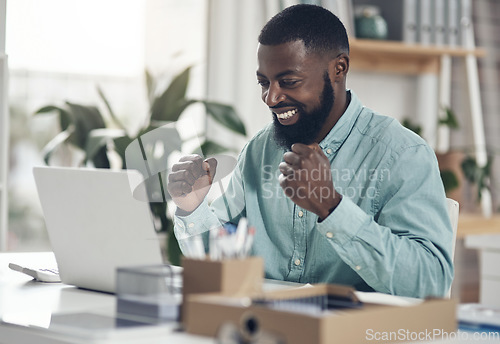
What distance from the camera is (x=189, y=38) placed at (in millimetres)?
3939

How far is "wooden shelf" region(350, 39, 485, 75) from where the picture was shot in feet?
10.7

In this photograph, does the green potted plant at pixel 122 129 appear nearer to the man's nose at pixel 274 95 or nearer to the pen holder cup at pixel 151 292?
the man's nose at pixel 274 95

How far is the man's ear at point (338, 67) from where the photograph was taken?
169 centimetres

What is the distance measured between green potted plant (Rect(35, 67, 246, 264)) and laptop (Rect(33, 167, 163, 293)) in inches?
54.0

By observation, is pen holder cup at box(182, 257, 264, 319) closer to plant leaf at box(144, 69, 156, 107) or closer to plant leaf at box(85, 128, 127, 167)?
plant leaf at box(85, 128, 127, 167)

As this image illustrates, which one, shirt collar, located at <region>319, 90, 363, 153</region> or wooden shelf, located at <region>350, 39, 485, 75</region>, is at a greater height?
wooden shelf, located at <region>350, 39, 485, 75</region>

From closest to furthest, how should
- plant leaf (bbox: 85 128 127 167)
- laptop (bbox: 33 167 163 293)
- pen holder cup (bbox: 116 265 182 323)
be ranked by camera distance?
pen holder cup (bbox: 116 265 182 323), laptop (bbox: 33 167 163 293), plant leaf (bbox: 85 128 127 167)

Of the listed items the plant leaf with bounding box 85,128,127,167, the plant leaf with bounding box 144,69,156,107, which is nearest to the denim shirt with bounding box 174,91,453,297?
the plant leaf with bounding box 85,128,127,167

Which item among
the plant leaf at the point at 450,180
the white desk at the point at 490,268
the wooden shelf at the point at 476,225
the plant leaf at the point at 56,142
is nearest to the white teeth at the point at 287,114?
the white desk at the point at 490,268

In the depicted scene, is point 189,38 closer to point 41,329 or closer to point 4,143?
point 4,143

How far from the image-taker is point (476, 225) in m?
3.13

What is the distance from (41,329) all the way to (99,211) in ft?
1.02

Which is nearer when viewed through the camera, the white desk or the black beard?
the black beard

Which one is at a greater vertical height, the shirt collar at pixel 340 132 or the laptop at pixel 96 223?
the shirt collar at pixel 340 132
